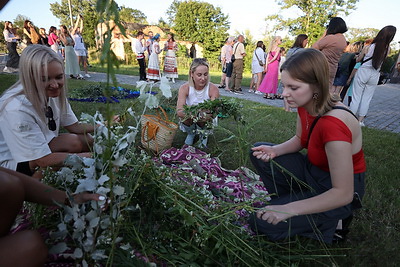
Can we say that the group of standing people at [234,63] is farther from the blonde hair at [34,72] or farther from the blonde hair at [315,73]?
the blonde hair at [34,72]

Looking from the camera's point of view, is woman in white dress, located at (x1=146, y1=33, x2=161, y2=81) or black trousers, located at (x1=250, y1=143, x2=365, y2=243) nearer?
black trousers, located at (x1=250, y1=143, x2=365, y2=243)

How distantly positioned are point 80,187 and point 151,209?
1.99 feet

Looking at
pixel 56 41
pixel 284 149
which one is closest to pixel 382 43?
pixel 284 149

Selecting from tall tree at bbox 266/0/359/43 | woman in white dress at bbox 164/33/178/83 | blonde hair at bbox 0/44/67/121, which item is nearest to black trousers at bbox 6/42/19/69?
woman in white dress at bbox 164/33/178/83

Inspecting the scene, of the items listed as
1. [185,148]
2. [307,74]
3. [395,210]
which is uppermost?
[307,74]

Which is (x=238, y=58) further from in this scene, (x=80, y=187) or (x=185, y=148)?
(x=80, y=187)

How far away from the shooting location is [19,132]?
70.4 inches

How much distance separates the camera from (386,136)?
15.5ft

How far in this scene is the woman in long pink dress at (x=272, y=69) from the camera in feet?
27.6

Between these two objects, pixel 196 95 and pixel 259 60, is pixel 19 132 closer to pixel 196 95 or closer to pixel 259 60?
pixel 196 95

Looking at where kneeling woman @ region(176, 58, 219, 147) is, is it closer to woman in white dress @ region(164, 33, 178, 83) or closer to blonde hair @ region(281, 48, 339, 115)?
blonde hair @ region(281, 48, 339, 115)

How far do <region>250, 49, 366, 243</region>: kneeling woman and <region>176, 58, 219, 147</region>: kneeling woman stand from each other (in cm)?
167

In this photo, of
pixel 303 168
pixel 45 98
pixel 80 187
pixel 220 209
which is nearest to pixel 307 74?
pixel 303 168

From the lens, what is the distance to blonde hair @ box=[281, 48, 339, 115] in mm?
1578
